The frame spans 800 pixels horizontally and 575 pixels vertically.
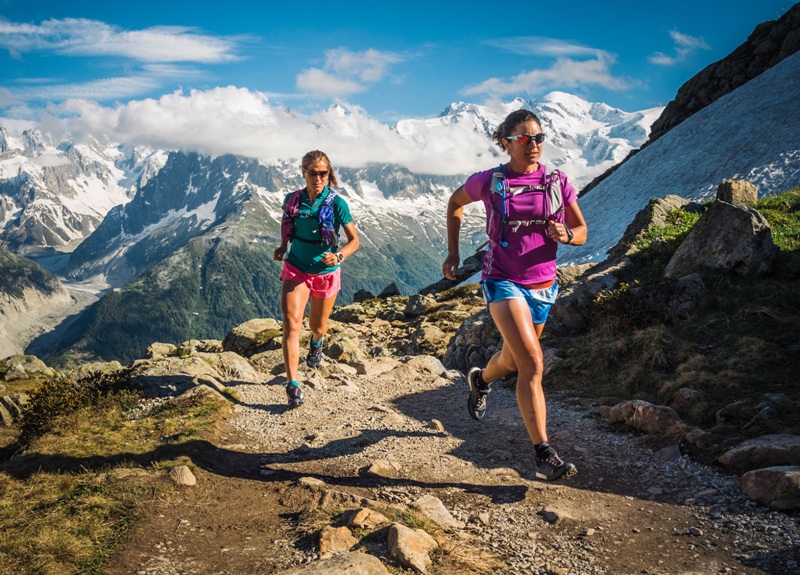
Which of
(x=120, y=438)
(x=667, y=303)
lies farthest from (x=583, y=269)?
(x=120, y=438)

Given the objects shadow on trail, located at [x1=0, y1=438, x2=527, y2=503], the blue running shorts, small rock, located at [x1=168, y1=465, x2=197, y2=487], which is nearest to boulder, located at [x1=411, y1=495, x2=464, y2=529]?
shadow on trail, located at [x1=0, y1=438, x2=527, y2=503]

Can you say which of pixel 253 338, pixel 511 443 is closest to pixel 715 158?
pixel 253 338

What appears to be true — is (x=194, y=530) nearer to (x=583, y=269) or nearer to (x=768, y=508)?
(x=768, y=508)

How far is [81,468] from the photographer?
23.3 ft

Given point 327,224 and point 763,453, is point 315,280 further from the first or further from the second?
point 763,453

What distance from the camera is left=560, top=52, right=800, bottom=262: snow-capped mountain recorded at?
2942cm

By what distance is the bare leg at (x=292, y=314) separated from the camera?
941cm

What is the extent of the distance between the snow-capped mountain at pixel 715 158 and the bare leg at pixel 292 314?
2126 centimetres

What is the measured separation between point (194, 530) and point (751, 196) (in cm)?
2002

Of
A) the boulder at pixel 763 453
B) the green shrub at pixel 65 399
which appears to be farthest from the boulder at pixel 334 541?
the green shrub at pixel 65 399

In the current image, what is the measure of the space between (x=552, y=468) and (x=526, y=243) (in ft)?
8.14

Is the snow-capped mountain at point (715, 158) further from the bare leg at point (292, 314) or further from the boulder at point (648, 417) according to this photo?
the bare leg at point (292, 314)

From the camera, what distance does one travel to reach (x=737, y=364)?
31.1 feet

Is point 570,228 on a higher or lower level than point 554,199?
lower
